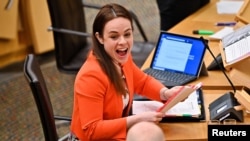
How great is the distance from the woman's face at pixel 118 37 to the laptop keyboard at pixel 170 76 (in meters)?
0.46

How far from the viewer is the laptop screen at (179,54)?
243 cm

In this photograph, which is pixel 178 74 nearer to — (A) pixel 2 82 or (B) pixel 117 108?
(B) pixel 117 108

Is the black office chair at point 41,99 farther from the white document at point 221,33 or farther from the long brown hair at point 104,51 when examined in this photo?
Answer: the white document at point 221,33

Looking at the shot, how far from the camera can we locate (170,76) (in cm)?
247

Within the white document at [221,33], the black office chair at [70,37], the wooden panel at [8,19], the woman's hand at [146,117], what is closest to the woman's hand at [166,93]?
the woman's hand at [146,117]

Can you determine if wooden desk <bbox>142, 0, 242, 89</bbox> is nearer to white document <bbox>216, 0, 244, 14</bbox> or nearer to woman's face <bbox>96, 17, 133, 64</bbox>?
white document <bbox>216, 0, 244, 14</bbox>

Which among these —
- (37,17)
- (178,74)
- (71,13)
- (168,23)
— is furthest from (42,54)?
(178,74)

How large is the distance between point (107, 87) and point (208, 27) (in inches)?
52.9

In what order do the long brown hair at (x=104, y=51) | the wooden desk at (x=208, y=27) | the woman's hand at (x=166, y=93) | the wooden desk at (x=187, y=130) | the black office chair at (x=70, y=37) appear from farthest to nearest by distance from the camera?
the black office chair at (x=70, y=37) → the wooden desk at (x=208, y=27) → the woman's hand at (x=166, y=93) → the long brown hair at (x=104, y=51) → the wooden desk at (x=187, y=130)

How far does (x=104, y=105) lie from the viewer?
2035 millimetres

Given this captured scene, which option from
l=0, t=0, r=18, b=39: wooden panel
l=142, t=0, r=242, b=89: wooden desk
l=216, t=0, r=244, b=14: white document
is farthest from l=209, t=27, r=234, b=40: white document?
l=0, t=0, r=18, b=39: wooden panel

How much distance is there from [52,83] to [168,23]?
4.21 ft

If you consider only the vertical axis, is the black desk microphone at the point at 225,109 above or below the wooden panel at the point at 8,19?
below

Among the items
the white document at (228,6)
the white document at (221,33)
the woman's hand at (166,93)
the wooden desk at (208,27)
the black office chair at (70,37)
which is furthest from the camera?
the white document at (228,6)
